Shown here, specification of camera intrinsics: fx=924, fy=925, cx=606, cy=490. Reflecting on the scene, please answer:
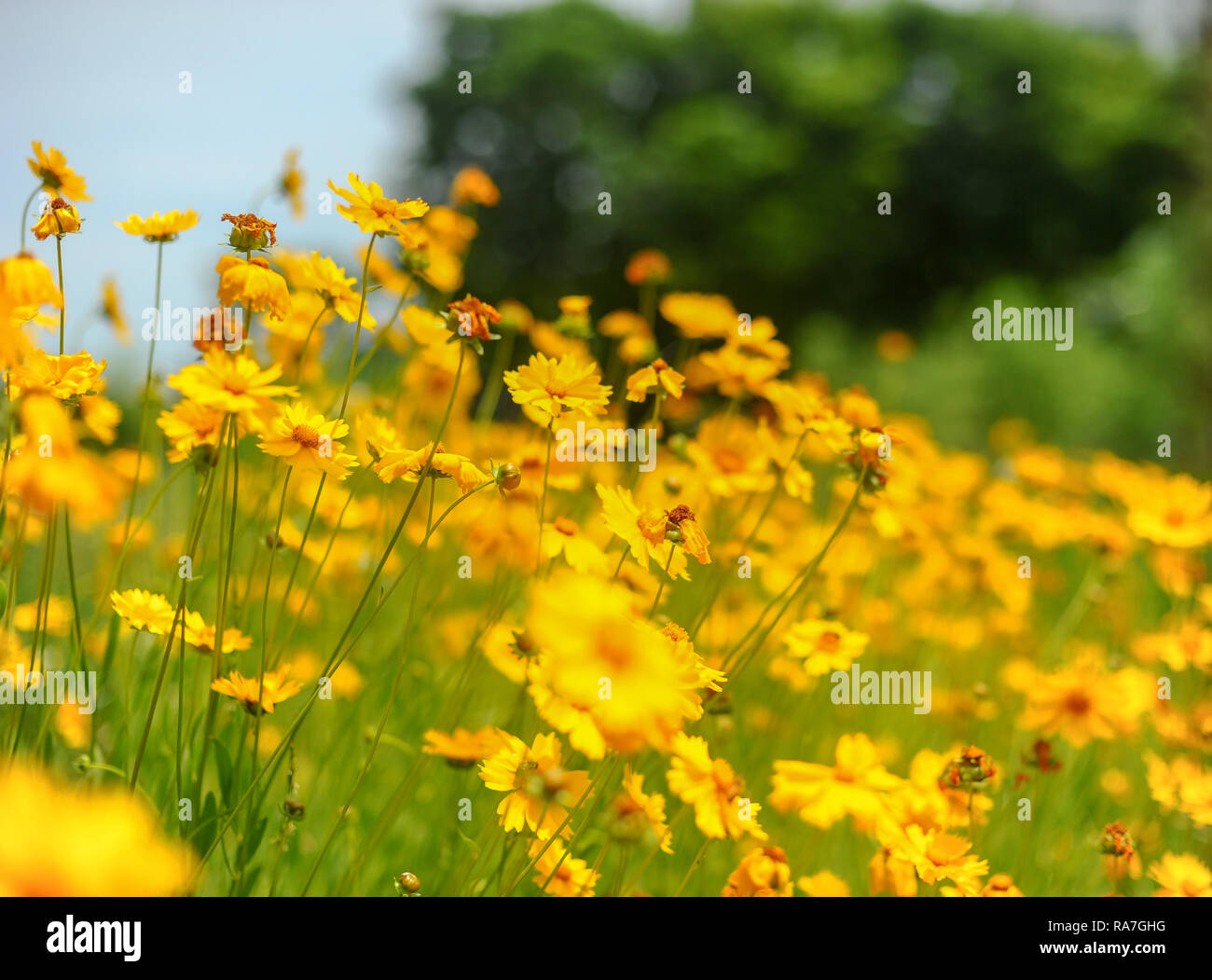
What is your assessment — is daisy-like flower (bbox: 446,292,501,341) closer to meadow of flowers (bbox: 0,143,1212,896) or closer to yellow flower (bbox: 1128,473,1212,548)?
meadow of flowers (bbox: 0,143,1212,896)

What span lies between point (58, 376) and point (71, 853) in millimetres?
503

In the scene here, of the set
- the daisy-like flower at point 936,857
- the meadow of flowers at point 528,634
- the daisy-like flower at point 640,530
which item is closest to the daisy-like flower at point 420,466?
the meadow of flowers at point 528,634

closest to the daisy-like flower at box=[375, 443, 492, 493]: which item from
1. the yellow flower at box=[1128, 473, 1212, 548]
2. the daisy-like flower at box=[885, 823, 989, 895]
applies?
the daisy-like flower at box=[885, 823, 989, 895]

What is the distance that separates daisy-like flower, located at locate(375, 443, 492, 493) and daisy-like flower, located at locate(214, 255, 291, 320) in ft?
0.48

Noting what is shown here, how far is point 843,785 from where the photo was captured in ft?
2.40

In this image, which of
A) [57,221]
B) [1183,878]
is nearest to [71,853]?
[57,221]

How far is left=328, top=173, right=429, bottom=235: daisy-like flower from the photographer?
725 mm

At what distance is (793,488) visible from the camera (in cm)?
95

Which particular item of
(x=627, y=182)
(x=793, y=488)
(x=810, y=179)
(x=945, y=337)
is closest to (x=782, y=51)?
(x=810, y=179)

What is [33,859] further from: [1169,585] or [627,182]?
[627,182]

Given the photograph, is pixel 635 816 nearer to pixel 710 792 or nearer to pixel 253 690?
pixel 710 792

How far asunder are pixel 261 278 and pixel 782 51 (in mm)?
9549

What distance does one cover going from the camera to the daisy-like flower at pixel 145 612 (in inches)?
30.3

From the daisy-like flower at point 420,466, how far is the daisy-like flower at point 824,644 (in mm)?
399
